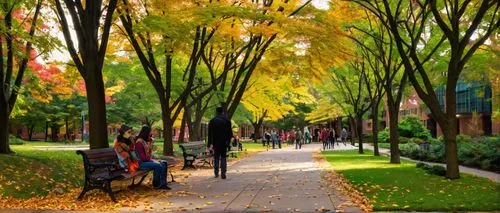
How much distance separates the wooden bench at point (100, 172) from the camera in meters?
10.4

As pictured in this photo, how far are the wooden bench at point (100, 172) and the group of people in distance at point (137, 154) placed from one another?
0.70ft

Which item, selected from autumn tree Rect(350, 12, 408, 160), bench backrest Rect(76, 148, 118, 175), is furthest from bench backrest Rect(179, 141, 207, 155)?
autumn tree Rect(350, 12, 408, 160)

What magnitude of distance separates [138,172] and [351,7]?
1159 cm

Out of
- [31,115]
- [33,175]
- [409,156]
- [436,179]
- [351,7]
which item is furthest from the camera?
[31,115]

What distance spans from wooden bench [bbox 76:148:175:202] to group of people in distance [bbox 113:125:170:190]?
21 centimetres

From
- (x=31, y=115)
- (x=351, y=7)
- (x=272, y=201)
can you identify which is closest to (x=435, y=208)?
(x=272, y=201)

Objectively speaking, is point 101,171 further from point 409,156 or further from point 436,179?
point 409,156

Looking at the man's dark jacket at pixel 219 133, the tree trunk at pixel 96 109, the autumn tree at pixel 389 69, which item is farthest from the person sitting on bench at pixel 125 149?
the autumn tree at pixel 389 69

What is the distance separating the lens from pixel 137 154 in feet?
39.8

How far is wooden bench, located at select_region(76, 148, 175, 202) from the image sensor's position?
34.0ft

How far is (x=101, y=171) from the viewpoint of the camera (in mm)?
11273

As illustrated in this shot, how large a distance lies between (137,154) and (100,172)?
1133 mm

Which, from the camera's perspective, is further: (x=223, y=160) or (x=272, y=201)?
(x=223, y=160)

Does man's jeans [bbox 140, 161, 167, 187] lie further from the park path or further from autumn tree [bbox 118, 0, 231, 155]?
autumn tree [bbox 118, 0, 231, 155]
